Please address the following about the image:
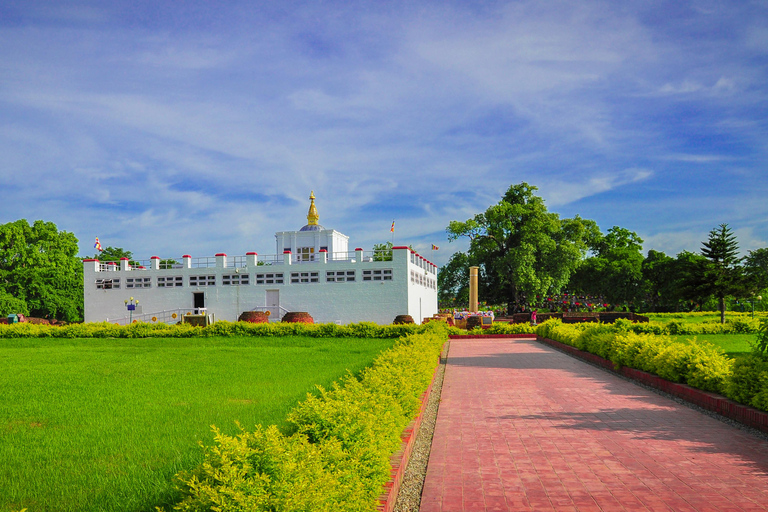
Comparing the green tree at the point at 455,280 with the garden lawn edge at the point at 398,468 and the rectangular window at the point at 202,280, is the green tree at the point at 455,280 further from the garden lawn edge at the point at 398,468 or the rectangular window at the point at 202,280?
the garden lawn edge at the point at 398,468

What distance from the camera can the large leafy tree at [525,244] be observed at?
135 feet

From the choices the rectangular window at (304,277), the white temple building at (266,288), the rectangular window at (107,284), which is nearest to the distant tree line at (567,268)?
the white temple building at (266,288)

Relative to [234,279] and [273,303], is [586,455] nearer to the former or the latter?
[273,303]

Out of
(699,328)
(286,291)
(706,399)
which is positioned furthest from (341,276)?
(706,399)

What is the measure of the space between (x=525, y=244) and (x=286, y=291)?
681 inches

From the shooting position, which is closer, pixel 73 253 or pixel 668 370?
pixel 668 370

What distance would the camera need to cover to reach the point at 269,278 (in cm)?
3734

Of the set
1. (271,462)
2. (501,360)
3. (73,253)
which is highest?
(73,253)

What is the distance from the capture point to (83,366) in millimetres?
13711

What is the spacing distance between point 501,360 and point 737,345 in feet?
26.0

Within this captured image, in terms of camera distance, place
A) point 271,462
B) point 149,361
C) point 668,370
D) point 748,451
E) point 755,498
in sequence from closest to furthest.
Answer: point 271,462, point 755,498, point 748,451, point 668,370, point 149,361

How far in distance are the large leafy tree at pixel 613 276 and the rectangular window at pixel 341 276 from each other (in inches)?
919

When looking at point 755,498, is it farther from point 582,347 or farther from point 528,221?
point 528,221

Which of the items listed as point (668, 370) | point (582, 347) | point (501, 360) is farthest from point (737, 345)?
point (668, 370)
